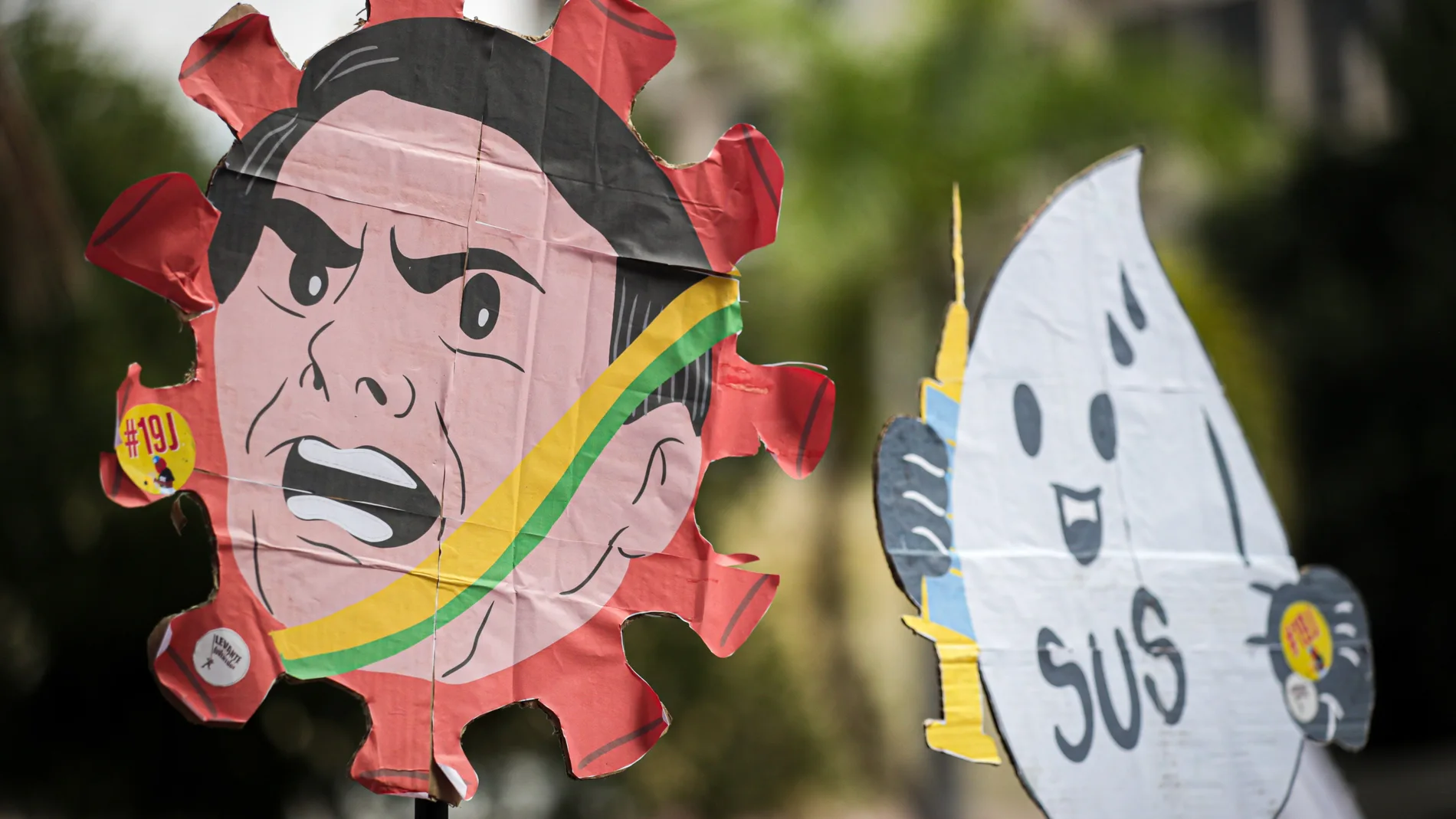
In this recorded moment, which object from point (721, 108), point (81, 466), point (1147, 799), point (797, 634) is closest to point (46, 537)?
point (81, 466)

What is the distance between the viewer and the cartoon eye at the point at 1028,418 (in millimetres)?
3881

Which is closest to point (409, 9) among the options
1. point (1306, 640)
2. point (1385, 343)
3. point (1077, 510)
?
point (1077, 510)

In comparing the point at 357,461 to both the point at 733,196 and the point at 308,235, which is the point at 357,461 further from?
the point at 733,196

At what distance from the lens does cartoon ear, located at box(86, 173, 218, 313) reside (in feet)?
9.40

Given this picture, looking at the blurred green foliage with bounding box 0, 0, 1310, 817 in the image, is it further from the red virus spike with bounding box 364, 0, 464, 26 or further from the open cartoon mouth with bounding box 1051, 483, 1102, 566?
the red virus spike with bounding box 364, 0, 464, 26

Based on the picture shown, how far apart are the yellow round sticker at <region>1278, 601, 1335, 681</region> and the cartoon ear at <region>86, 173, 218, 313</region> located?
317cm

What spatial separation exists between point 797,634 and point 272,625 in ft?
32.1

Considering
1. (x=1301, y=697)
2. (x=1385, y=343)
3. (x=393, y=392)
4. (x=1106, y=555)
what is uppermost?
(x=1385, y=343)

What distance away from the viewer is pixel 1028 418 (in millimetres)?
3908

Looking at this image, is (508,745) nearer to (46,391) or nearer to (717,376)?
(46,391)

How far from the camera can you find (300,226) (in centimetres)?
309

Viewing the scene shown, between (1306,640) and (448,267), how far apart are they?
2.78 metres

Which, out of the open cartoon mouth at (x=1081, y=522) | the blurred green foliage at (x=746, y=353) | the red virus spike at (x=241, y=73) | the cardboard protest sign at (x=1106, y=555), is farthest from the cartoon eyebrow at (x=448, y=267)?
the blurred green foliage at (x=746, y=353)

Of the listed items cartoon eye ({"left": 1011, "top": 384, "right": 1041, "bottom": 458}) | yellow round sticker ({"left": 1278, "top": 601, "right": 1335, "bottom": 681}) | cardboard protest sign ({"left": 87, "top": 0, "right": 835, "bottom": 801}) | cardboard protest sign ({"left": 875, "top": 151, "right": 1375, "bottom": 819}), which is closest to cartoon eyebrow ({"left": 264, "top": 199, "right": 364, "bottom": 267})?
cardboard protest sign ({"left": 87, "top": 0, "right": 835, "bottom": 801})
